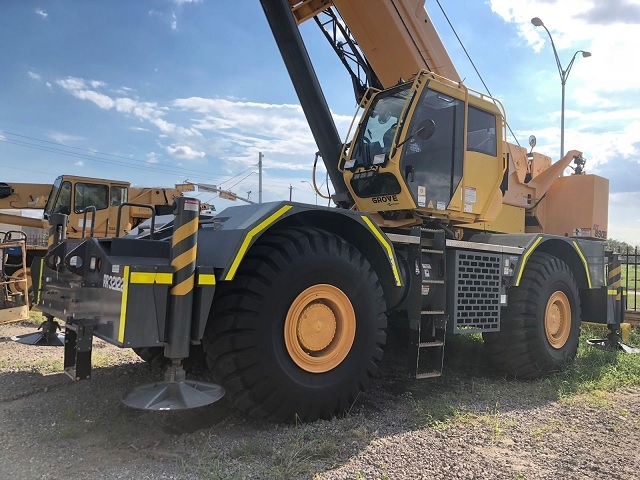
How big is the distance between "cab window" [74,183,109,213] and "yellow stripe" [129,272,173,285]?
9.75 meters

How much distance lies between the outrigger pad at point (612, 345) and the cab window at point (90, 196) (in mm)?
10379

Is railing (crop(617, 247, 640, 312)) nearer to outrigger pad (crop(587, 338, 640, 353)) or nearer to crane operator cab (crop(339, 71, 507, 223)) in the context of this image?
outrigger pad (crop(587, 338, 640, 353))

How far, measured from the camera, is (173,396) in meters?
3.38

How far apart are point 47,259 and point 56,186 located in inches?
336

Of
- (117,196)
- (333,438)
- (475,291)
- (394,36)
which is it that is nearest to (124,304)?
(333,438)

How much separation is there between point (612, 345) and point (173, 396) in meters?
6.59

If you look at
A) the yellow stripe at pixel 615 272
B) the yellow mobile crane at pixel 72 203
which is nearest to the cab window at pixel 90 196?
the yellow mobile crane at pixel 72 203

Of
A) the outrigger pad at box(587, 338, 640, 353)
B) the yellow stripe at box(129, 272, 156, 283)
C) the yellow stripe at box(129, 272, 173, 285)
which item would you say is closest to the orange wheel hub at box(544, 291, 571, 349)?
the outrigger pad at box(587, 338, 640, 353)

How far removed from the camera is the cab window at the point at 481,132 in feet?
19.7

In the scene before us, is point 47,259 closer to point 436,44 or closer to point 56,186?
point 436,44

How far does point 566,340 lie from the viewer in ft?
21.0

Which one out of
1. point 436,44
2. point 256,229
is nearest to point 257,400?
point 256,229

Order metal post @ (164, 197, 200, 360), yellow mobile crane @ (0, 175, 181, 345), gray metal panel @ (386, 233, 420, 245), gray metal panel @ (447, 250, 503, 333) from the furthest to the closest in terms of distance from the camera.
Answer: yellow mobile crane @ (0, 175, 181, 345)
gray metal panel @ (447, 250, 503, 333)
gray metal panel @ (386, 233, 420, 245)
metal post @ (164, 197, 200, 360)

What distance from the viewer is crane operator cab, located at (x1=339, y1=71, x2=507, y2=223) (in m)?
5.46
